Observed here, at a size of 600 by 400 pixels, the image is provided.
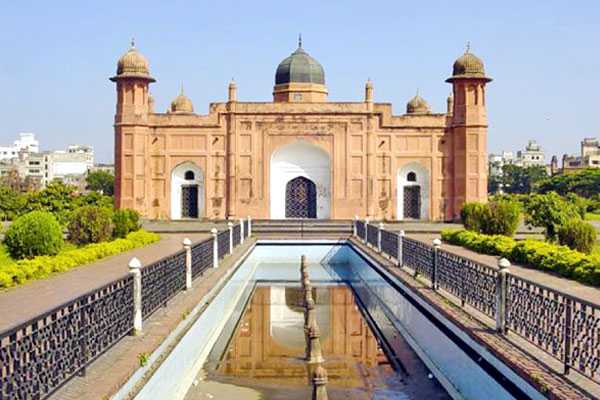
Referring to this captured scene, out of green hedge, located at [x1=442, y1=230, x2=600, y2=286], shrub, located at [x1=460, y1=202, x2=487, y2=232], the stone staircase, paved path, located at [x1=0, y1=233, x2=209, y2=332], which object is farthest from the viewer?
the stone staircase

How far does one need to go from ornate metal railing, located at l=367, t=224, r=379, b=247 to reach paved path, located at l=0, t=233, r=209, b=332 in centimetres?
464

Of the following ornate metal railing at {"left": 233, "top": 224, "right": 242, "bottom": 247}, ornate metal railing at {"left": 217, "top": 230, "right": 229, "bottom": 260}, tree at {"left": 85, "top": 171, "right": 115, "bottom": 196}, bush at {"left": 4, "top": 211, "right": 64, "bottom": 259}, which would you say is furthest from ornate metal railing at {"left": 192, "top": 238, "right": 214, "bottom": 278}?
tree at {"left": 85, "top": 171, "right": 115, "bottom": 196}

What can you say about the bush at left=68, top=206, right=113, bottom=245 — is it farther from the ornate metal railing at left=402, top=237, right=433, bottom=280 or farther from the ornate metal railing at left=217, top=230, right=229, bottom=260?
the ornate metal railing at left=402, top=237, right=433, bottom=280

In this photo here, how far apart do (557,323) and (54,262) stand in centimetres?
872

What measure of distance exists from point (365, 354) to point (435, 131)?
65.5 feet

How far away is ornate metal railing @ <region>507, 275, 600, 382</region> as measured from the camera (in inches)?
194

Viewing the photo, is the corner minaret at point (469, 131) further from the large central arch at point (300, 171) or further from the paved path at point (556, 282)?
the paved path at point (556, 282)

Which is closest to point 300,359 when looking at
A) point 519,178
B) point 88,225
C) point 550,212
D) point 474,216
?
point 550,212

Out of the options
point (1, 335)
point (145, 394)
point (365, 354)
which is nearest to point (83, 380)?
point (145, 394)

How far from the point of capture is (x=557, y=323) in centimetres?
542

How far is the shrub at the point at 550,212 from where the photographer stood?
16.3 metres

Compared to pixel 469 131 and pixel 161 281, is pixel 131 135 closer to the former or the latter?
pixel 469 131

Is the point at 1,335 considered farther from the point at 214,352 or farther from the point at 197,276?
the point at 197,276

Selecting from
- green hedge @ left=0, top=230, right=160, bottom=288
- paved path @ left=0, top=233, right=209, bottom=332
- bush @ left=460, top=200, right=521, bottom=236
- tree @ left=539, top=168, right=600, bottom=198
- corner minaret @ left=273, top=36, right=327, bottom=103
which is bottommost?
paved path @ left=0, top=233, right=209, bottom=332
